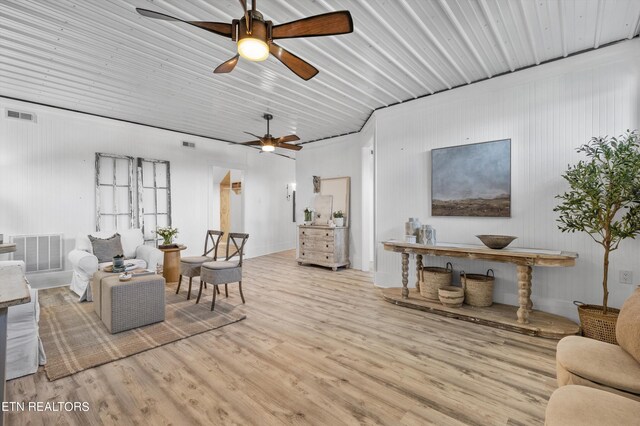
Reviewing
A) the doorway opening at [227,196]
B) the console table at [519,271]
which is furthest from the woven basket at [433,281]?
the doorway opening at [227,196]

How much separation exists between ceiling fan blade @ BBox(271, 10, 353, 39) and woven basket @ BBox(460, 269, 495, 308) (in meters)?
3.20

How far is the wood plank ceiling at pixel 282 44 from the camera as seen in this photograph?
251cm

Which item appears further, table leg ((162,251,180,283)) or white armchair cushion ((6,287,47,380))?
table leg ((162,251,180,283))

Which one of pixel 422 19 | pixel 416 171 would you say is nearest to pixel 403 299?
pixel 416 171

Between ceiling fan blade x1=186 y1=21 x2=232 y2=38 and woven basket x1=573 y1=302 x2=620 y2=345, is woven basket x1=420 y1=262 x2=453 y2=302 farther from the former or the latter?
ceiling fan blade x1=186 y1=21 x2=232 y2=38

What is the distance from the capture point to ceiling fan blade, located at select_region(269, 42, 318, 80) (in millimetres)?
2250

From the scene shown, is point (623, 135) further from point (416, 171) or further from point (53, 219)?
point (53, 219)

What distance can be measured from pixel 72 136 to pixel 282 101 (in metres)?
3.72

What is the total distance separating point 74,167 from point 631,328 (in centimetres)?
706

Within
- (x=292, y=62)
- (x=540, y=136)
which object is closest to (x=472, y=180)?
(x=540, y=136)

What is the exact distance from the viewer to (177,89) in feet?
13.4

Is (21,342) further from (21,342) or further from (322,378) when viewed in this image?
(322,378)

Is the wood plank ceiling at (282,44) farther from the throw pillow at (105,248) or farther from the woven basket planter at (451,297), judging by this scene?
the woven basket planter at (451,297)

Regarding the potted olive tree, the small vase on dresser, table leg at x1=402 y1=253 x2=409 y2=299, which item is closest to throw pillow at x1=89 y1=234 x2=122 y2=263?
the small vase on dresser
